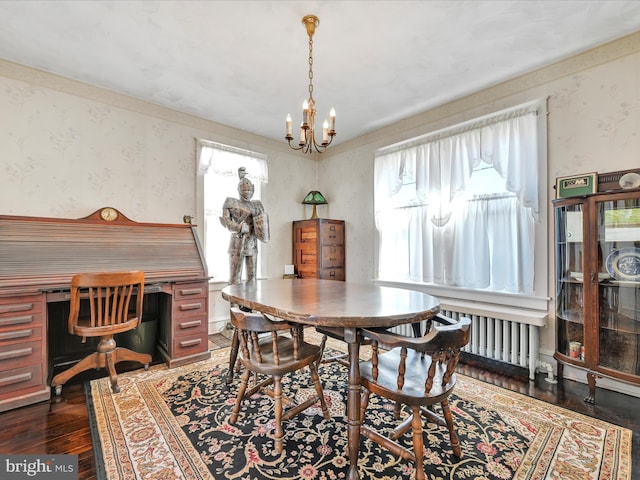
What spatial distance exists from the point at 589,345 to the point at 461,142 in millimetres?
2146

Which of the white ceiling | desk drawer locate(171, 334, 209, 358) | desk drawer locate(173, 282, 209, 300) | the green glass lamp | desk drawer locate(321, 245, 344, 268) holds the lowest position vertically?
desk drawer locate(171, 334, 209, 358)

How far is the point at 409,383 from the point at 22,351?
2.65 metres

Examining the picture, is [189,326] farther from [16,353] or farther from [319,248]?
[319,248]

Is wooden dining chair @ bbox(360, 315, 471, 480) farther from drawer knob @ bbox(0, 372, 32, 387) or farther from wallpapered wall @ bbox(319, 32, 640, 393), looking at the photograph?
drawer knob @ bbox(0, 372, 32, 387)

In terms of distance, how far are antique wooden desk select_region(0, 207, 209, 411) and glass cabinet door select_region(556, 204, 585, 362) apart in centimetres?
322

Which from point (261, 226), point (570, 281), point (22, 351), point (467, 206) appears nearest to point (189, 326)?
point (22, 351)

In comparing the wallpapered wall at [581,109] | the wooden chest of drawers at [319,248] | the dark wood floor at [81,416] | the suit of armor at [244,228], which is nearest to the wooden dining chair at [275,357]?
the dark wood floor at [81,416]

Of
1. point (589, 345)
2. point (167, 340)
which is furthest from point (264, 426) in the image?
point (589, 345)

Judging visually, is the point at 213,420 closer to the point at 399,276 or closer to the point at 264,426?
the point at 264,426

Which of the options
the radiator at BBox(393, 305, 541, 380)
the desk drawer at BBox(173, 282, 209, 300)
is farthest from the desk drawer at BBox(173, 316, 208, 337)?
the radiator at BBox(393, 305, 541, 380)

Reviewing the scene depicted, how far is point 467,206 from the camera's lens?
3162 mm

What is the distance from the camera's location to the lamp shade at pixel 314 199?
465 cm

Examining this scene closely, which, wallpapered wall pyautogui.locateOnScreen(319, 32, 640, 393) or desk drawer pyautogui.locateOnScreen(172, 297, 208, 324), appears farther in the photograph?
desk drawer pyautogui.locateOnScreen(172, 297, 208, 324)

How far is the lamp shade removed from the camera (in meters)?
4.65
